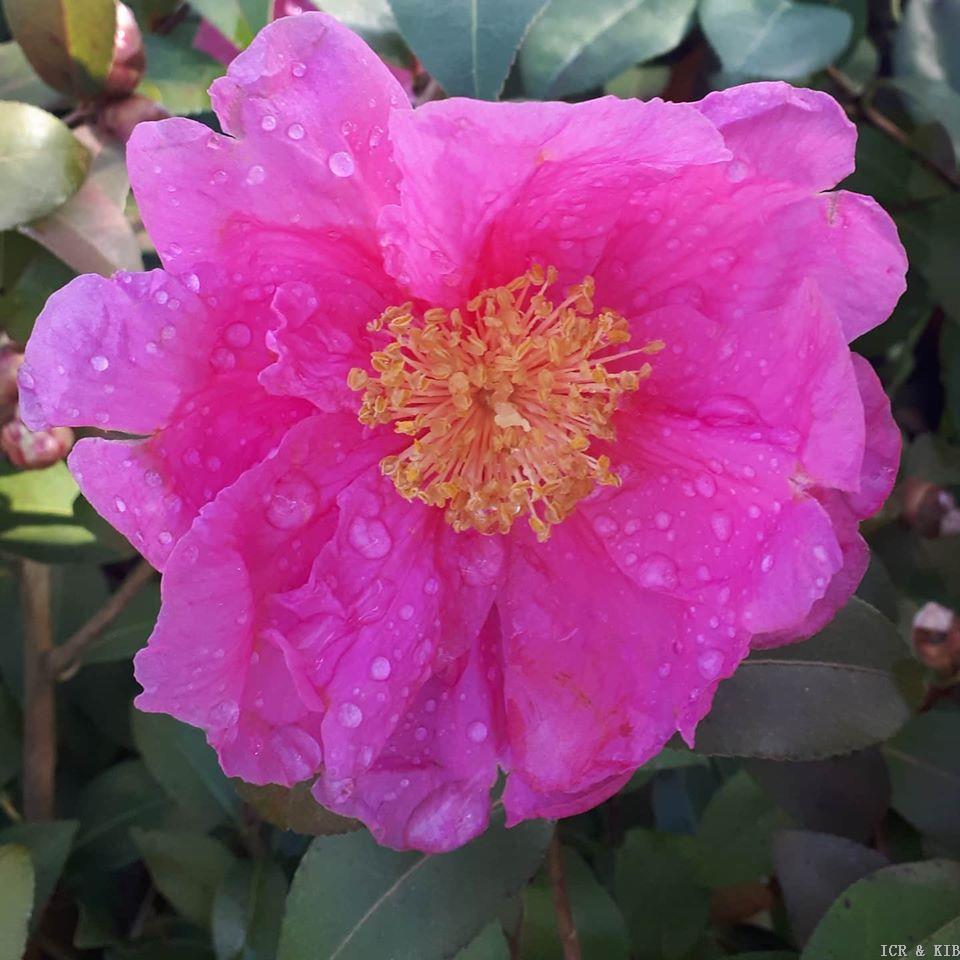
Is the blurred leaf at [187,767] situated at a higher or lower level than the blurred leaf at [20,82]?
lower

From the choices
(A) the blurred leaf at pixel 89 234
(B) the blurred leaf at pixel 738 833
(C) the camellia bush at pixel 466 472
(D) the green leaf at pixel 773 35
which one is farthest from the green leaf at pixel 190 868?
(D) the green leaf at pixel 773 35

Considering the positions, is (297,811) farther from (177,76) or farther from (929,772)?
(177,76)

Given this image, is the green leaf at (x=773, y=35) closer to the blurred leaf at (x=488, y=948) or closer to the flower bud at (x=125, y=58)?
the flower bud at (x=125, y=58)

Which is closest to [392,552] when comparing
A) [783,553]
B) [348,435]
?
[348,435]

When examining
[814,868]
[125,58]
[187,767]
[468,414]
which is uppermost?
[125,58]

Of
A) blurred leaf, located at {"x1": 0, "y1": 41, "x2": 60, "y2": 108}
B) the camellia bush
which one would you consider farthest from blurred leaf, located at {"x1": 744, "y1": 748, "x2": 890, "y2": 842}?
blurred leaf, located at {"x1": 0, "y1": 41, "x2": 60, "y2": 108}

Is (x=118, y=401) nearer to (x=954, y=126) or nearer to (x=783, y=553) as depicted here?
(x=783, y=553)

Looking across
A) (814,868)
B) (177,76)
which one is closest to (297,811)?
(814,868)
